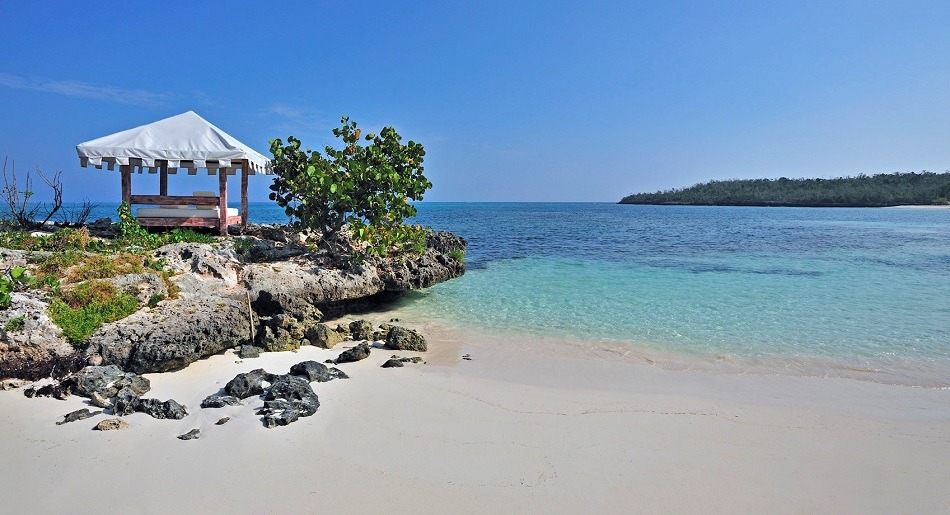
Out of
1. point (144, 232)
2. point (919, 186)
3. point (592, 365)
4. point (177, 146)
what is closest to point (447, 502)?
point (592, 365)

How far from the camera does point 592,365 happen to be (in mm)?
7941

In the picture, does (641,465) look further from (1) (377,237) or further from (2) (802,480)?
(1) (377,237)

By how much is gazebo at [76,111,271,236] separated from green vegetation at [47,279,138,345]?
5.19m

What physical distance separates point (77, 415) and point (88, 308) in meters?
2.39

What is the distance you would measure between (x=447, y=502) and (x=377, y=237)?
350 inches

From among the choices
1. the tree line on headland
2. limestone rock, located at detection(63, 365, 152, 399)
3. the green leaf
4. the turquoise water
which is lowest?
limestone rock, located at detection(63, 365, 152, 399)

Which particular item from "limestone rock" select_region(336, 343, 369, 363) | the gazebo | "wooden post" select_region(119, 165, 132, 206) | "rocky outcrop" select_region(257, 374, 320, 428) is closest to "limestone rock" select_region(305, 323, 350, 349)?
"limestone rock" select_region(336, 343, 369, 363)

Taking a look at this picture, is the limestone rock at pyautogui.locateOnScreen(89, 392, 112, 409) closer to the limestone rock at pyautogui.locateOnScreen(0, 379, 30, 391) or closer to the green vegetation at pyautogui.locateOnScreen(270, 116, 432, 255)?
the limestone rock at pyautogui.locateOnScreen(0, 379, 30, 391)

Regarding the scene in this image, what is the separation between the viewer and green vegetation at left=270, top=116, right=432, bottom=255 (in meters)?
11.9

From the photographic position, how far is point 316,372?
6.74 metres

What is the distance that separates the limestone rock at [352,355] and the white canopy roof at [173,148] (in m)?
6.92

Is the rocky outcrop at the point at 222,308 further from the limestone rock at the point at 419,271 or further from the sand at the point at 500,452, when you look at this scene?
the sand at the point at 500,452

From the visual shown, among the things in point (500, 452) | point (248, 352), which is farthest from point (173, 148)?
point (500, 452)

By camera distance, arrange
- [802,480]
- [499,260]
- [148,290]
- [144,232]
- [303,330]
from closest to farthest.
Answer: [802,480]
[148,290]
[303,330]
[144,232]
[499,260]
